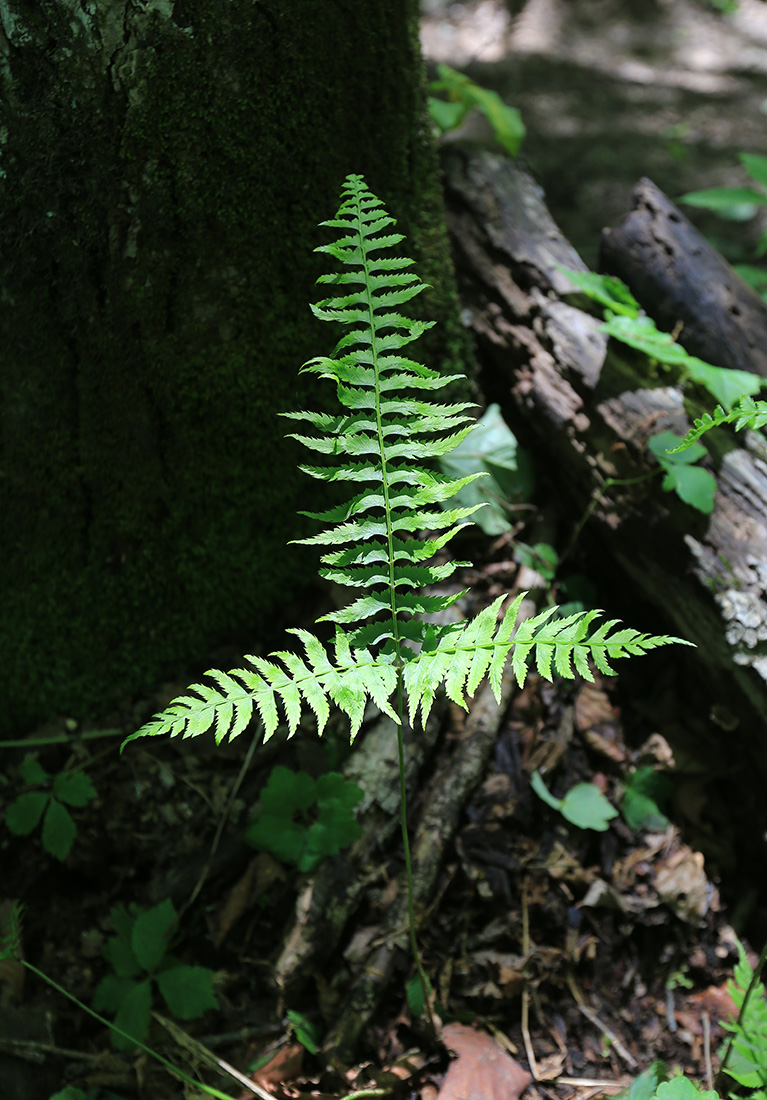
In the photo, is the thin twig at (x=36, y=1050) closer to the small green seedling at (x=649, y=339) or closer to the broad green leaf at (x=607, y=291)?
the small green seedling at (x=649, y=339)

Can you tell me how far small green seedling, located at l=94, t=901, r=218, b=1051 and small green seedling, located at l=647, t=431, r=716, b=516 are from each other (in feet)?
6.41

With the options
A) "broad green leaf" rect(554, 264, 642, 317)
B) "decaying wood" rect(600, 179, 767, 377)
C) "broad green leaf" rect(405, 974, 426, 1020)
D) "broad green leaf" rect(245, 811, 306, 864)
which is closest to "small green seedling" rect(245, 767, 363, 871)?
"broad green leaf" rect(245, 811, 306, 864)

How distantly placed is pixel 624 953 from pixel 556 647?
1.37 meters

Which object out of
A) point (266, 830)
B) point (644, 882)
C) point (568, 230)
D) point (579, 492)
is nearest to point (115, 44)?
point (579, 492)

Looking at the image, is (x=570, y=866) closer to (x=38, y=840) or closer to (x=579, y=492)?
(x=579, y=492)

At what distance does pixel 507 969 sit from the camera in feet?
6.68

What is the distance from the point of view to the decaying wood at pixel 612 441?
2162 mm

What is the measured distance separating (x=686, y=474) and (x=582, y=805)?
43.9 inches

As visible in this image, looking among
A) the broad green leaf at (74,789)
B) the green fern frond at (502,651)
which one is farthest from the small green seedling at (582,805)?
the broad green leaf at (74,789)

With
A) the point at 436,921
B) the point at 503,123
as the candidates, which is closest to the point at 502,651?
the point at 436,921

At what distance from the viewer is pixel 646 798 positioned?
236 cm

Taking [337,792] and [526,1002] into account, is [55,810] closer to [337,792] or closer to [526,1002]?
[337,792]

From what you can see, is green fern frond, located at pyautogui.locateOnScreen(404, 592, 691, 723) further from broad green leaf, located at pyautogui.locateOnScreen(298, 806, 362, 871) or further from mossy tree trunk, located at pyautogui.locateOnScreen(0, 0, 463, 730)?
mossy tree trunk, located at pyautogui.locateOnScreen(0, 0, 463, 730)

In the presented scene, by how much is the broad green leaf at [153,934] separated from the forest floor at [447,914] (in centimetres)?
11
